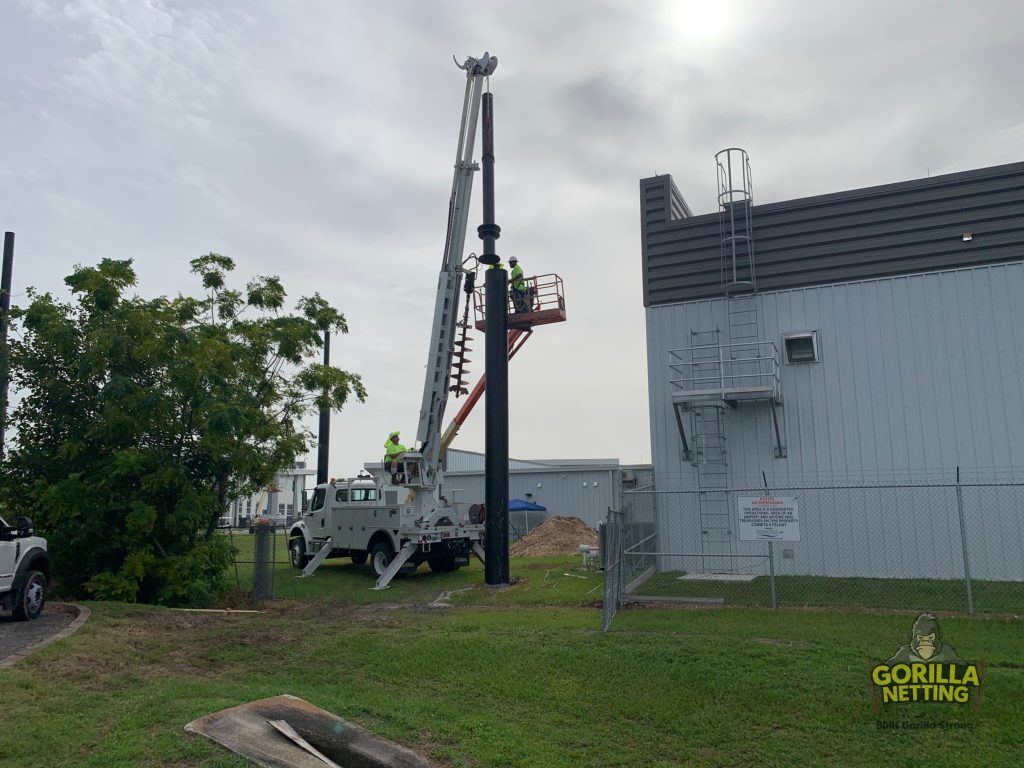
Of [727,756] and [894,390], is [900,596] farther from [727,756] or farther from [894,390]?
[727,756]

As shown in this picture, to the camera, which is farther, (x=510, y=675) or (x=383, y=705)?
(x=510, y=675)

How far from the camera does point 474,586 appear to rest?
54.9ft

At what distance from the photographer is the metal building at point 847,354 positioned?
14.8 m

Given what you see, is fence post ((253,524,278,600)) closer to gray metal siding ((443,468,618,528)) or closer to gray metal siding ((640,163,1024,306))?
gray metal siding ((640,163,1024,306))

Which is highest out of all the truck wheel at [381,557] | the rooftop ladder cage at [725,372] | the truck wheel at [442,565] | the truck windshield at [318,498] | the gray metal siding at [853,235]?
the gray metal siding at [853,235]

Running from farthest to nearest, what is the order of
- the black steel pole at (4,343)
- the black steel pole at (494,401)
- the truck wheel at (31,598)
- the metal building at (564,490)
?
the metal building at (564,490) < the black steel pole at (494,401) < the black steel pole at (4,343) < the truck wheel at (31,598)

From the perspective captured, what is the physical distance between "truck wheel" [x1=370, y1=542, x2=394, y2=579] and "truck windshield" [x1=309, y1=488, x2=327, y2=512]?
9.54 ft

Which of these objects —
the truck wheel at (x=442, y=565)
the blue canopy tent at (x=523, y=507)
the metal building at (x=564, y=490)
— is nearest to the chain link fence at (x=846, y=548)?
the truck wheel at (x=442, y=565)

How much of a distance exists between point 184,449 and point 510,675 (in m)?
9.33

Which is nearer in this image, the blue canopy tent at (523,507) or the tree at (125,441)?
the tree at (125,441)

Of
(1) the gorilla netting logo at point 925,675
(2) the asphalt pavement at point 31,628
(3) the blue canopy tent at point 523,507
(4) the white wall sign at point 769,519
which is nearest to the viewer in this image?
(1) the gorilla netting logo at point 925,675

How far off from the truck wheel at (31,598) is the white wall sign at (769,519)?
1085 cm

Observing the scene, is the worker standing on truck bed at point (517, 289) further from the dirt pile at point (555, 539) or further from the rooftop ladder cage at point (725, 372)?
the dirt pile at point (555, 539)

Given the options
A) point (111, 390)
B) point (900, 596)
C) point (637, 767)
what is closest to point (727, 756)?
point (637, 767)
